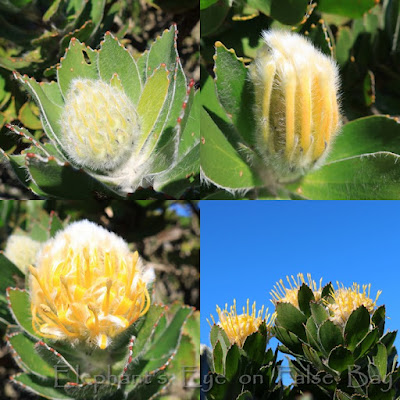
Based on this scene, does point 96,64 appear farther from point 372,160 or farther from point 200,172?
point 372,160

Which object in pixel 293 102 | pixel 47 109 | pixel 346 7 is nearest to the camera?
pixel 293 102

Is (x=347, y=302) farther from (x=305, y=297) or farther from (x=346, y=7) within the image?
(x=346, y=7)

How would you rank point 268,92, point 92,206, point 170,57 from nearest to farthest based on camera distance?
point 268,92 → point 170,57 → point 92,206

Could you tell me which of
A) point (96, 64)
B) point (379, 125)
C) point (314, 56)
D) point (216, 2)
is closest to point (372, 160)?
point (379, 125)

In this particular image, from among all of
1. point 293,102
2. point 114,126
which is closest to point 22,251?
point 114,126

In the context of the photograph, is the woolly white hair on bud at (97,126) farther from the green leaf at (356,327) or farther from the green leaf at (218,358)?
the green leaf at (356,327)

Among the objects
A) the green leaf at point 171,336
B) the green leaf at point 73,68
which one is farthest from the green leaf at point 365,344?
the green leaf at point 73,68
